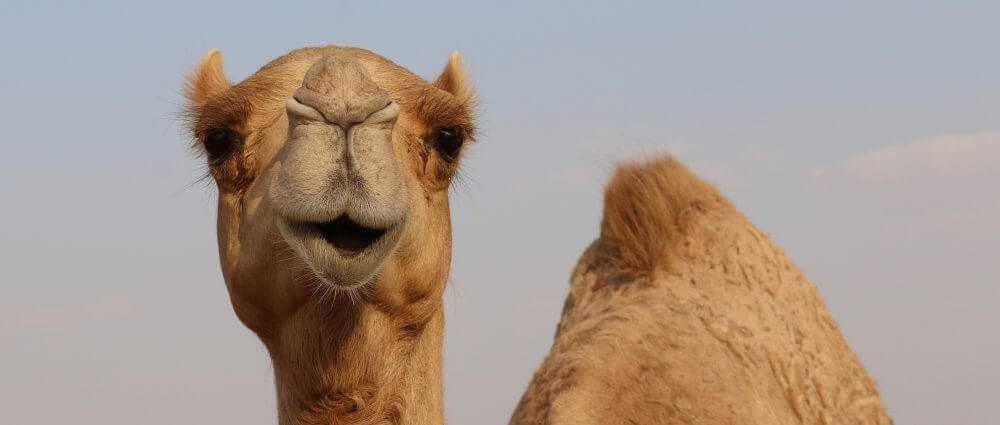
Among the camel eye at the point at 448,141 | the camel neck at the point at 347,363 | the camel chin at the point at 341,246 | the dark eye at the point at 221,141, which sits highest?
the camel eye at the point at 448,141

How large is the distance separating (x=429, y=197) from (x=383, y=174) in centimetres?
67

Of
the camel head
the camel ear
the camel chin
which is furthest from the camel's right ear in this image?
the camel chin

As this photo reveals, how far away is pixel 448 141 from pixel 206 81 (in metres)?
1.07

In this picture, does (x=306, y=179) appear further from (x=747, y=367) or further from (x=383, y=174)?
(x=747, y=367)

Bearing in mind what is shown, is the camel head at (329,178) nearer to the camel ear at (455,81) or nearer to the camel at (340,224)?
the camel at (340,224)

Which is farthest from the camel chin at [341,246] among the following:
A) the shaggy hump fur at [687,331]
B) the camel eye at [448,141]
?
the shaggy hump fur at [687,331]

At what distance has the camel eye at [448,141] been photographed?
12.9 feet

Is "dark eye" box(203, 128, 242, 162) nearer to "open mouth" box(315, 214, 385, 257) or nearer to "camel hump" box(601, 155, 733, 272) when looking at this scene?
"open mouth" box(315, 214, 385, 257)

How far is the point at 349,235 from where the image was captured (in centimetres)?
327

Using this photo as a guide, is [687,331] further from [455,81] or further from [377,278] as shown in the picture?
[377,278]

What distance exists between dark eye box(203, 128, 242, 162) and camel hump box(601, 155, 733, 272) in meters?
3.06

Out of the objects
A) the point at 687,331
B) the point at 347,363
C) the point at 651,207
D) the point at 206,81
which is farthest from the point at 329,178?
the point at 651,207

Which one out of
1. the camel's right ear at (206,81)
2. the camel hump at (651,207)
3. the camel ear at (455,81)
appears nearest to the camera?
the camel's right ear at (206,81)

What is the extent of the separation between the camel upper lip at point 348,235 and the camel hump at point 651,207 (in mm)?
3290
